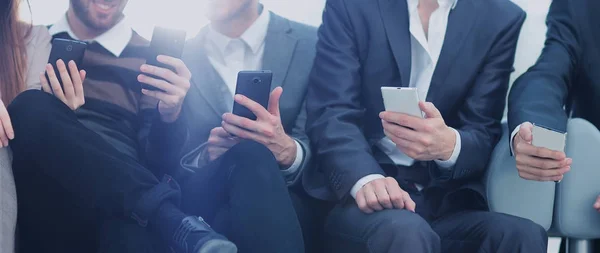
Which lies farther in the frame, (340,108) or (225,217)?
(340,108)

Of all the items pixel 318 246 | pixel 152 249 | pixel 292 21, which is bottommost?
pixel 318 246

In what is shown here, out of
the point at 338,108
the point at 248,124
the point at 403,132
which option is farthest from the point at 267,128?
the point at 403,132

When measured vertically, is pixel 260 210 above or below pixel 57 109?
below

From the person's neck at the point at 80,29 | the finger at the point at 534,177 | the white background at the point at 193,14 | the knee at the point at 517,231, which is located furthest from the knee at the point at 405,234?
the person's neck at the point at 80,29

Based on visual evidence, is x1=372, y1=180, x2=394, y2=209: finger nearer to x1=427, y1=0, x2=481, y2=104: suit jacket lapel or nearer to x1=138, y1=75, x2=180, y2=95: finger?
x1=427, y1=0, x2=481, y2=104: suit jacket lapel

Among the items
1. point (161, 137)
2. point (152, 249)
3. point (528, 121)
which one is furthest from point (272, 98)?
point (528, 121)

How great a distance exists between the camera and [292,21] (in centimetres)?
170

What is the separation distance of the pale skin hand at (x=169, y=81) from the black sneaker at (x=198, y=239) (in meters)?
0.32

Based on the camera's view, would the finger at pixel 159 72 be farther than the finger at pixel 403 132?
Yes

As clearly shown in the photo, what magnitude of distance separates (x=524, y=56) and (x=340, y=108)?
60cm

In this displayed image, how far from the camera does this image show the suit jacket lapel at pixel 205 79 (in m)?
1.59

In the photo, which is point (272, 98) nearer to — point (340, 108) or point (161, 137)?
point (340, 108)

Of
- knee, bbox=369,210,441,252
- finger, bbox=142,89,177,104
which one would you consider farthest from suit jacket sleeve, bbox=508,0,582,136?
finger, bbox=142,89,177,104

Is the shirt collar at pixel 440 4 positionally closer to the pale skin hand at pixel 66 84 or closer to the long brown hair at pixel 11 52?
the pale skin hand at pixel 66 84
